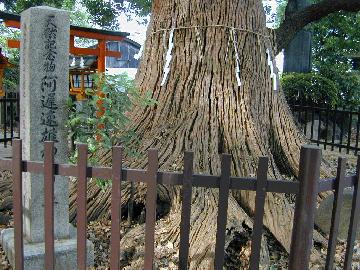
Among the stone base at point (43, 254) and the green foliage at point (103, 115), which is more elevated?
the green foliage at point (103, 115)

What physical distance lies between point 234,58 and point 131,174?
3028 mm

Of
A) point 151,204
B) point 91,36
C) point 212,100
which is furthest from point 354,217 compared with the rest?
point 91,36

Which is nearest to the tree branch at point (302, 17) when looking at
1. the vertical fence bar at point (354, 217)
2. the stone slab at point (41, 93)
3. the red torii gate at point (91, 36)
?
the red torii gate at point (91, 36)

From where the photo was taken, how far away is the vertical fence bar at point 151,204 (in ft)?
6.47

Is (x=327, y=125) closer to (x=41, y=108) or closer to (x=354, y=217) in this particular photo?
(x=354, y=217)

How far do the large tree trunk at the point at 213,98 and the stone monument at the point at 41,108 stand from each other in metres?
0.88

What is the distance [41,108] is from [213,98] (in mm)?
2211

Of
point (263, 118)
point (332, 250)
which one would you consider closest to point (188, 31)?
point (263, 118)

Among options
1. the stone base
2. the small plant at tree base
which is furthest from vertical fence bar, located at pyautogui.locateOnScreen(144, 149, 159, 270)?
the stone base

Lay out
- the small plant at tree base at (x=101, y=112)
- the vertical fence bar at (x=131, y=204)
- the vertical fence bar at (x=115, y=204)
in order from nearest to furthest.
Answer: the vertical fence bar at (x=115, y=204)
the small plant at tree base at (x=101, y=112)
the vertical fence bar at (x=131, y=204)

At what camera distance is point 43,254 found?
9.49 ft

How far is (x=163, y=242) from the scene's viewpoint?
10.7 ft

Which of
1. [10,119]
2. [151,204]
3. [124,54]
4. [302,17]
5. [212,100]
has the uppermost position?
[124,54]

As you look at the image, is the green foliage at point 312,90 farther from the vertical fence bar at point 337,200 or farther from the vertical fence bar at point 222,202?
the vertical fence bar at point 222,202
